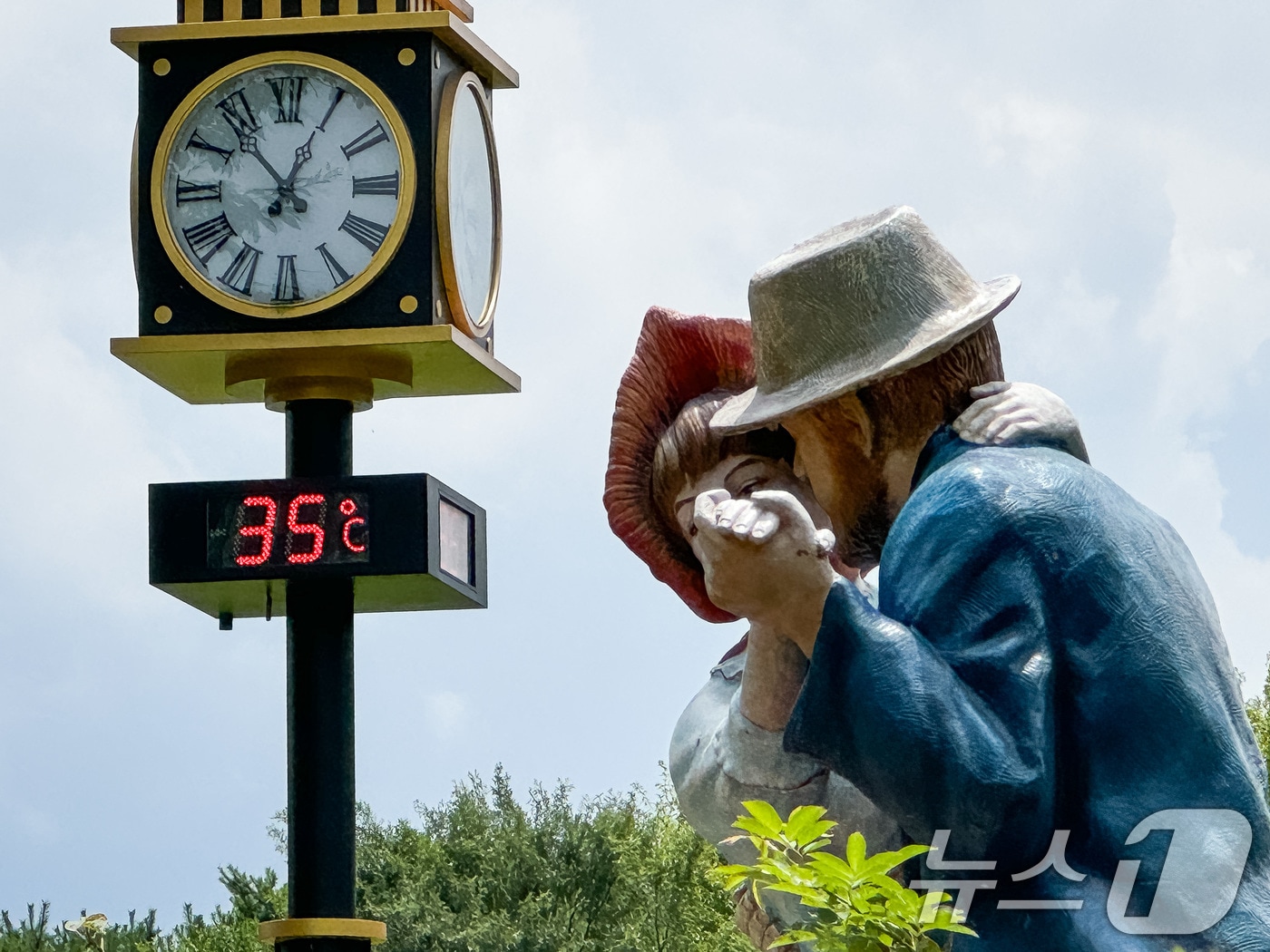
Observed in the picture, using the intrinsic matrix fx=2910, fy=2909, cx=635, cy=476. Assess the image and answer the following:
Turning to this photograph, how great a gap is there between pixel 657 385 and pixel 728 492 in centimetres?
35

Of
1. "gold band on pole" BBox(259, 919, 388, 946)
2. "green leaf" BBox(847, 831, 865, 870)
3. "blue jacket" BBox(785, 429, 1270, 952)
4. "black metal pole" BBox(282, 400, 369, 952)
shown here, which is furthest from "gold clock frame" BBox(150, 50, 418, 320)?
"green leaf" BBox(847, 831, 865, 870)

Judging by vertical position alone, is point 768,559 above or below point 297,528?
below

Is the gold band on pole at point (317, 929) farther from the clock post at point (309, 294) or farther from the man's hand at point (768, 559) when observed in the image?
the man's hand at point (768, 559)

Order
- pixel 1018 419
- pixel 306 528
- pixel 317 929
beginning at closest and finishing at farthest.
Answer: pixel 1018 419
pixel 317 929
pixel 306 528

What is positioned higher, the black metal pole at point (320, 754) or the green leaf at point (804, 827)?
the black metal pole at point (320, 754)

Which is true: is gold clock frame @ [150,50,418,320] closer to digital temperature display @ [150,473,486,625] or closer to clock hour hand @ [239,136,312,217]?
clock hour hand @ [239,136,312,217]

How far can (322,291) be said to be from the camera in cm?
1053

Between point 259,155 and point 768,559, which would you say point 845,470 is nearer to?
point 768,559

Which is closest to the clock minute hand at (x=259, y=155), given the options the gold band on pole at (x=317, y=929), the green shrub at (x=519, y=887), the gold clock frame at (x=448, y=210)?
the gold clock frame at (x=448, y=210)

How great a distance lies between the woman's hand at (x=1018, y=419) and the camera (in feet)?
12.5

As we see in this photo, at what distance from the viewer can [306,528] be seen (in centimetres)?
1051

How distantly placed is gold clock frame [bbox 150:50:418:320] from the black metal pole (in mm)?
612

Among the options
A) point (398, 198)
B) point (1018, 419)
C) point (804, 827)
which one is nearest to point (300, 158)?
point (398, 198)

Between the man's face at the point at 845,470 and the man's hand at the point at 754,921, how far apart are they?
2.13 ft
